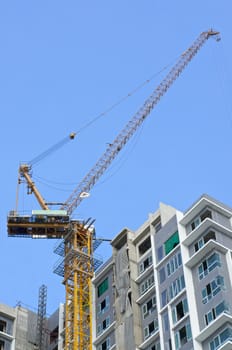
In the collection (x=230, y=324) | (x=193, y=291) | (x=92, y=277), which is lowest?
(x=230, y=324)

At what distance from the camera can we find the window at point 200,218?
86.6 metres

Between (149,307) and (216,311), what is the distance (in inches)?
500

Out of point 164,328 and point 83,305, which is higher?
point 83,305

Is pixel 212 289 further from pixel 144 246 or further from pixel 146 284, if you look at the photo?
pixel 144 246

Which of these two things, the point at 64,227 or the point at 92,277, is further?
the point at 64,227

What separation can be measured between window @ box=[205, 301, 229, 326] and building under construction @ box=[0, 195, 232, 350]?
9 cm

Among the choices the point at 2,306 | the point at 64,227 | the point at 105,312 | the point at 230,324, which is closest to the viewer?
the point at 230,324

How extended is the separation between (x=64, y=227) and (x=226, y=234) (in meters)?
35.6

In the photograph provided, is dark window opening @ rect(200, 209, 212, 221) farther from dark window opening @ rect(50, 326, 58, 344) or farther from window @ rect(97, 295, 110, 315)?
dark window opening @ rect(50, 326, 58, 344)

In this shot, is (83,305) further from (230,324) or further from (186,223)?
(230,324)

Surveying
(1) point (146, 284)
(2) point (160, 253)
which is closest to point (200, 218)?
(2) point (160, 253)

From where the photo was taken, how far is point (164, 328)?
82875 millimetres

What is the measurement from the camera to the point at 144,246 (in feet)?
312

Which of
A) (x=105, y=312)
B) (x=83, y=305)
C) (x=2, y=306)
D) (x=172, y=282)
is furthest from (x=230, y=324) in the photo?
(x=2, y=306)
